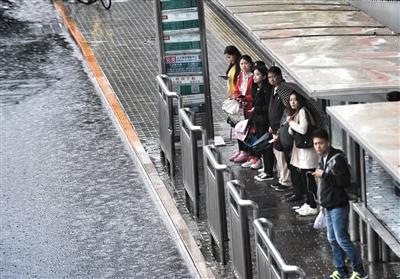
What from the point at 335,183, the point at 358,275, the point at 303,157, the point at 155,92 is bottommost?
the point at 155,92

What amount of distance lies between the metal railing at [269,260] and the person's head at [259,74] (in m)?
4.70

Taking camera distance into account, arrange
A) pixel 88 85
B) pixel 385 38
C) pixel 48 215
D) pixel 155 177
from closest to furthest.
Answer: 1. pixel 385 38
2. pixel 48 215
3. pixel 155 177
4. pixel 88 85

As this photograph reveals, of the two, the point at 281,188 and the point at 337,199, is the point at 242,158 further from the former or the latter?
the point at 337,199

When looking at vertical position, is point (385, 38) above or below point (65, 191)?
above

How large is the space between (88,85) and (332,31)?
8449mm

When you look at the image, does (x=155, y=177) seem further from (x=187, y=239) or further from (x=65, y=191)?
(x=187, y=239)

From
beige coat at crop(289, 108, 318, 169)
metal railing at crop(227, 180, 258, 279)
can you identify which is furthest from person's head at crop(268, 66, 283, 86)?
metal railing at crop(227, 180, 258, 279)

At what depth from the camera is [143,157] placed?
1762 centimetres

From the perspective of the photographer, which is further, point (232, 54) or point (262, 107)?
point (232, 54)

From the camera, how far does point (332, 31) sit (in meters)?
14.6

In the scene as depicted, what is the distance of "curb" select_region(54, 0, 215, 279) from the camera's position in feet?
45.0

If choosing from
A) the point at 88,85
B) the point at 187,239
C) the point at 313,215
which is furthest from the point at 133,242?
the point at 88,85

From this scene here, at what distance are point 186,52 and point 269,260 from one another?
8002mm

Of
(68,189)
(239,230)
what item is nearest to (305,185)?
(239,230)
